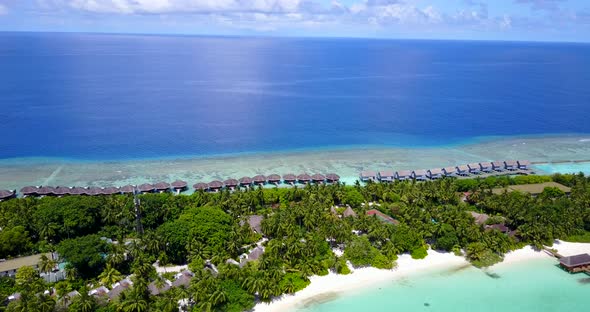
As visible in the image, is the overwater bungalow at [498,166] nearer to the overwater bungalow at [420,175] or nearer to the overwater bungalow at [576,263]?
the overwater bungalow at [420,175]

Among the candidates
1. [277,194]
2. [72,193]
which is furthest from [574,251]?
[72,193]

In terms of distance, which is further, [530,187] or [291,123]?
[291,123]

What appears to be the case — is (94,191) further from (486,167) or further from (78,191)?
(486,167)

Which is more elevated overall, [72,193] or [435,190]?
[435,190]

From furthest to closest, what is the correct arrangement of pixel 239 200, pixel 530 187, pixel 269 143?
pixel 269 143
pixel 530 187
pixel 239 200

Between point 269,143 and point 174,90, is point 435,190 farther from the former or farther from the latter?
point 174,90

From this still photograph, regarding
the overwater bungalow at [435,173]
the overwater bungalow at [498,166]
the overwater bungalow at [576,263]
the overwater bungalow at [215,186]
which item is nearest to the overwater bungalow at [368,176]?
the overwater bungalow at [435,173]

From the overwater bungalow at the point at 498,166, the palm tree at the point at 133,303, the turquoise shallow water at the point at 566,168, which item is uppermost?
the palm tree at the point at 133,303

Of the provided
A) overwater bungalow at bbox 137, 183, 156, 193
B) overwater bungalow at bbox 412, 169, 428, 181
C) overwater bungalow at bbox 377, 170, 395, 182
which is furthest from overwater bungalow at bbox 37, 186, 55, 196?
overwater bungalow at bbox 412, 169, 428, 181
